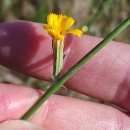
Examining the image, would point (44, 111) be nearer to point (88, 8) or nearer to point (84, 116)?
point (84, 116)

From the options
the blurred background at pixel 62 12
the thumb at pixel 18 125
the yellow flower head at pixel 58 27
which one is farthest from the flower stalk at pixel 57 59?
the blurred background at pixel 62 12

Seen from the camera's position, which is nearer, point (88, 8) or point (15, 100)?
point (15, 100)

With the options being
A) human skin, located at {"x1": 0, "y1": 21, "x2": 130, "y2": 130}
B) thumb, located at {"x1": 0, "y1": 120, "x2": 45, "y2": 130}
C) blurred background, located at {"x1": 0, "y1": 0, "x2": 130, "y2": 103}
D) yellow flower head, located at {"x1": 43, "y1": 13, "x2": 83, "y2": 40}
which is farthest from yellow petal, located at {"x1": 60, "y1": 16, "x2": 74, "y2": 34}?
blurred background, located at {"x1": 0, "y1": 0, "x2": 130, "y2": 103}

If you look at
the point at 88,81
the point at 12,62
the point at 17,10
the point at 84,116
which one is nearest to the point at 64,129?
the point at 84,116

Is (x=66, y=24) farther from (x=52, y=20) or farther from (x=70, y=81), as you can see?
(x=70, y=81)

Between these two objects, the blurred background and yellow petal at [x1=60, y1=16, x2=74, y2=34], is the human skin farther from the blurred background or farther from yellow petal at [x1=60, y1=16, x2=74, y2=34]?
the blurred background
